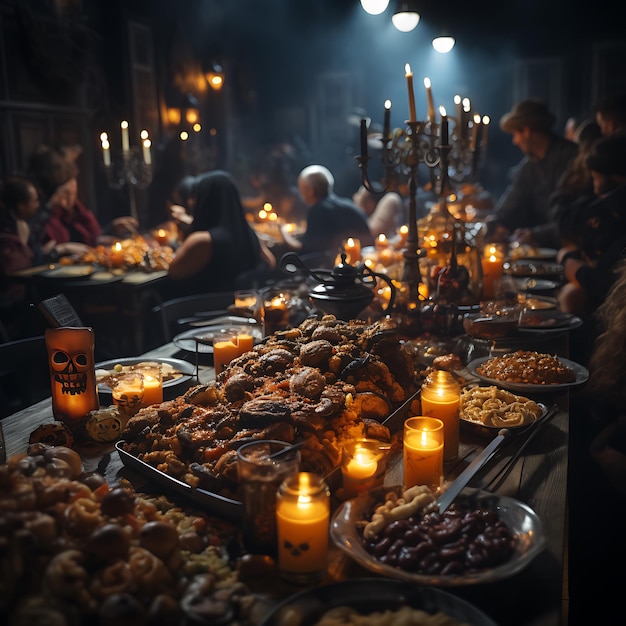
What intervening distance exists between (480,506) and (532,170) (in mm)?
6098

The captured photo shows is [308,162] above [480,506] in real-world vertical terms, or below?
above

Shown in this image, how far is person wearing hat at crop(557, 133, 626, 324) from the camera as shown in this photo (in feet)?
12.9

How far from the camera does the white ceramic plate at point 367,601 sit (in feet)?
4.03

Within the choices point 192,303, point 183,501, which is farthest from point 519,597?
point 192,303

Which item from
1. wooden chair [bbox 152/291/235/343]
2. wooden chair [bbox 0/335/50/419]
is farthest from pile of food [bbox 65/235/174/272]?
wooden chair [bbox 152/291/235/343]

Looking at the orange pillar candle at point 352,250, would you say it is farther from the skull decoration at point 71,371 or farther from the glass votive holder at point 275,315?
the skull decoration at point 71,371

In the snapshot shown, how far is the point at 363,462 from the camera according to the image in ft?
5.55

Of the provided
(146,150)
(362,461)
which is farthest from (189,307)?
(362,461)

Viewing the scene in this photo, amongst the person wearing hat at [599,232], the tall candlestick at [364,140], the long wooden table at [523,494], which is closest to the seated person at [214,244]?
the tall candlestick at [364,140]

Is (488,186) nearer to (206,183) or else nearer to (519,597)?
(206,183)

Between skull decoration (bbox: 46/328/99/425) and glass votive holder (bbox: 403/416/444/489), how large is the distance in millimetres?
1110

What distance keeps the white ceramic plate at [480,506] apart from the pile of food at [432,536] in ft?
0.06

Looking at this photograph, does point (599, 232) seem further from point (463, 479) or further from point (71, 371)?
point (71, 371)

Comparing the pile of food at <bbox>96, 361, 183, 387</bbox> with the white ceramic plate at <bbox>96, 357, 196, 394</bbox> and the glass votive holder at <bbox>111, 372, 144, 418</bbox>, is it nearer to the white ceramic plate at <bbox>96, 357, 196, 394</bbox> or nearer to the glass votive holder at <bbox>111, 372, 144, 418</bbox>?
the white ceramic plate at <bbox>96, 357, 196, 394</bbox>
